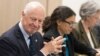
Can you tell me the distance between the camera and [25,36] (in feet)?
6.86

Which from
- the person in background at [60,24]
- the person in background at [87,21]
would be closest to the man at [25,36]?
the person in background at [60,24]

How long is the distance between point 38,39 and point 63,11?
1.32 feet

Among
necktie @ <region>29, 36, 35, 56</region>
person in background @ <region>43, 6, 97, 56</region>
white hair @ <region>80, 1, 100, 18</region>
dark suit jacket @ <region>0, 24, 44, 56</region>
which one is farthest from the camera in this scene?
white hair @ <region>80, 1, 100, 18</region>

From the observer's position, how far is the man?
1.94 meters

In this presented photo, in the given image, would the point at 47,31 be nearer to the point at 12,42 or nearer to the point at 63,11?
the point at 63,11

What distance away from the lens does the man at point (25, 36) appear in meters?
1.94

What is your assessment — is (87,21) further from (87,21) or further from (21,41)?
(21,41)

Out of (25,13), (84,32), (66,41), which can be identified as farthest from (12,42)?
(84,32)

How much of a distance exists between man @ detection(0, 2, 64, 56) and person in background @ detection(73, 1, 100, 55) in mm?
792

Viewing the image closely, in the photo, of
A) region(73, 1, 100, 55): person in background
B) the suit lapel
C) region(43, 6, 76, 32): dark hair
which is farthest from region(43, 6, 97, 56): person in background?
the suit lapel

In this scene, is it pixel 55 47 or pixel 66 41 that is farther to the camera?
pixel 66 41

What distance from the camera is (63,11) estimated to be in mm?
2510

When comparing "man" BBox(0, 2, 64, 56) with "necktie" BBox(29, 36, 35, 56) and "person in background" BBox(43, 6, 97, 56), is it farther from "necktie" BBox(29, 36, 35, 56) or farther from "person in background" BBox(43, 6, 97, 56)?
"person in background" BBox(43, 6, 97, 56)

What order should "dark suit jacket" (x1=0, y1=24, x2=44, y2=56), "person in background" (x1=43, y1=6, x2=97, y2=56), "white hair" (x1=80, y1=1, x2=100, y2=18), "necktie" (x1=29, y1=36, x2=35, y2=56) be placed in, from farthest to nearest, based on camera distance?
"white hair" (x1=80, y1=1, x2=100, y2=18), "person in background" (x1=43, y1=6, x2=97, y2=56), "necktie" (x1=29, y1=36, x2=35, y2=56), "dark suit jacket" (x1=0, y1=24, x2=44, y2=56)
